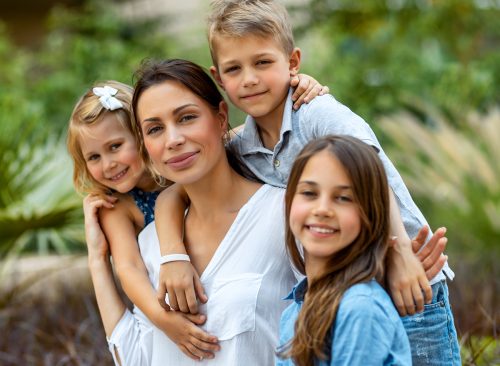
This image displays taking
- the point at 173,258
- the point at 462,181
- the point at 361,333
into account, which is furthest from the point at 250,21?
the point at 462,181

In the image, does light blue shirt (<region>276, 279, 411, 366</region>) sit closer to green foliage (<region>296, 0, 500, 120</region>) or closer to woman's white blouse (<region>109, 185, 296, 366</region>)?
woman's white blouse (<region>109, 185, 296, 366</region>)

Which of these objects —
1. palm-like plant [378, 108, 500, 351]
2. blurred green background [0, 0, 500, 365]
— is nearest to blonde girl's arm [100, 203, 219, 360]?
blurred green background [0, 0, 500, 365]

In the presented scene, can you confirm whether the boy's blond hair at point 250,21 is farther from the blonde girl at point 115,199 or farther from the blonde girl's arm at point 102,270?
the blonde girl's arm at point 102,270

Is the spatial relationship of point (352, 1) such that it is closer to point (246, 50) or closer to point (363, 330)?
point (246, 50)

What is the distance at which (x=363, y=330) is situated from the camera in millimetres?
2271

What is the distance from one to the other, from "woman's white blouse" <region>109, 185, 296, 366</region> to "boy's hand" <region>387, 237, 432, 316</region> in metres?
0.53

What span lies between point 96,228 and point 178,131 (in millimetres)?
720

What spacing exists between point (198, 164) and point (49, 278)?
371cm

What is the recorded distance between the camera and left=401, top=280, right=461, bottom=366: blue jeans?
270 centimetres

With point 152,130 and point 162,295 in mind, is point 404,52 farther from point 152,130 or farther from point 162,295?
point 162,295

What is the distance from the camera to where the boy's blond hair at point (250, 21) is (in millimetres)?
2945

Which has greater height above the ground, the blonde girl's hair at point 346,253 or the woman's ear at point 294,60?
the woman's ear at point 294,60

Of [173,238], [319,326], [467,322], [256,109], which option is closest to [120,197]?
[173,238]

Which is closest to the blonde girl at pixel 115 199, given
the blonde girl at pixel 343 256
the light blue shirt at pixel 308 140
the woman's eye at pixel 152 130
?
the woman's eye at pixel 152 130
